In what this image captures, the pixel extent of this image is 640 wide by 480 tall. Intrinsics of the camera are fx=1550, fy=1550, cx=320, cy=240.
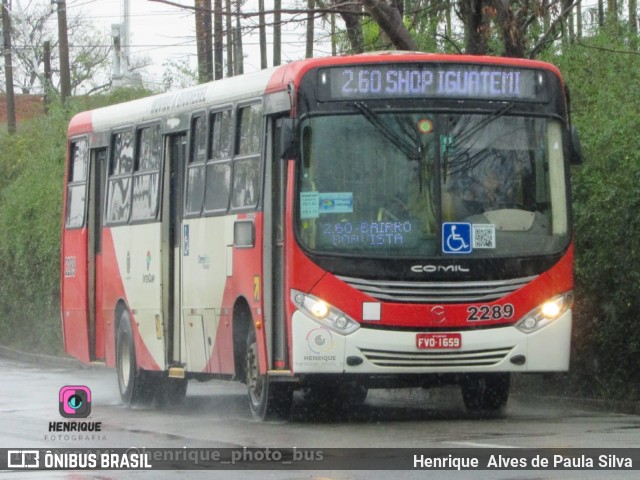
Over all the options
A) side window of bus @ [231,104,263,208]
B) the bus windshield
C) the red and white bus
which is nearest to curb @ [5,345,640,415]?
the red and white bus

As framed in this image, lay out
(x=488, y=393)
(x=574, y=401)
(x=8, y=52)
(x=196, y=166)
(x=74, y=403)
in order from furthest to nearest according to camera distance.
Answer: (x=8, y=52) < (x=74, y=403) < (x=574, y=401) < (x=196, y=166) < (x=488, y=393)

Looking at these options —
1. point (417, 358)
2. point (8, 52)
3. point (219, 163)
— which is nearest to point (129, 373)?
point (219, 163)

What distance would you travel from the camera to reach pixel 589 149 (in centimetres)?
1644

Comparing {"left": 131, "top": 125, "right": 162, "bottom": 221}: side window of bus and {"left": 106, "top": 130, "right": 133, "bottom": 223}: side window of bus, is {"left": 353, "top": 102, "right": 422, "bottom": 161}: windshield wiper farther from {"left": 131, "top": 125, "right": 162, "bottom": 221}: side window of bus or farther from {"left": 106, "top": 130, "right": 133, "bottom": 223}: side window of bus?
{"left": 106, "top": 130, "right": 133, "bottom": 223}: side window of bus

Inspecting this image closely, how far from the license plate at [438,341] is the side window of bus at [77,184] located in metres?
7.50

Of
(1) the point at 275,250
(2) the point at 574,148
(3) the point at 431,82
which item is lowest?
(1) the point at 275,250

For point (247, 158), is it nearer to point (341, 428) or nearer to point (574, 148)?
Answer: point (341, 428)

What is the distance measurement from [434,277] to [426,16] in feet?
35.1

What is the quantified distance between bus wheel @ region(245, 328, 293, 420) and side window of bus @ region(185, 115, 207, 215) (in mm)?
2029

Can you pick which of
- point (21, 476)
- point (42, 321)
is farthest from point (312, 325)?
point (42, 321)

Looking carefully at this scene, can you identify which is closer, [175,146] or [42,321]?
[175,146]

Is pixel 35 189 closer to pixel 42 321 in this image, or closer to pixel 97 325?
pixel 42 321

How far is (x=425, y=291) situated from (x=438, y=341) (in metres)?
0.45

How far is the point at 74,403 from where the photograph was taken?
16.8 meters
